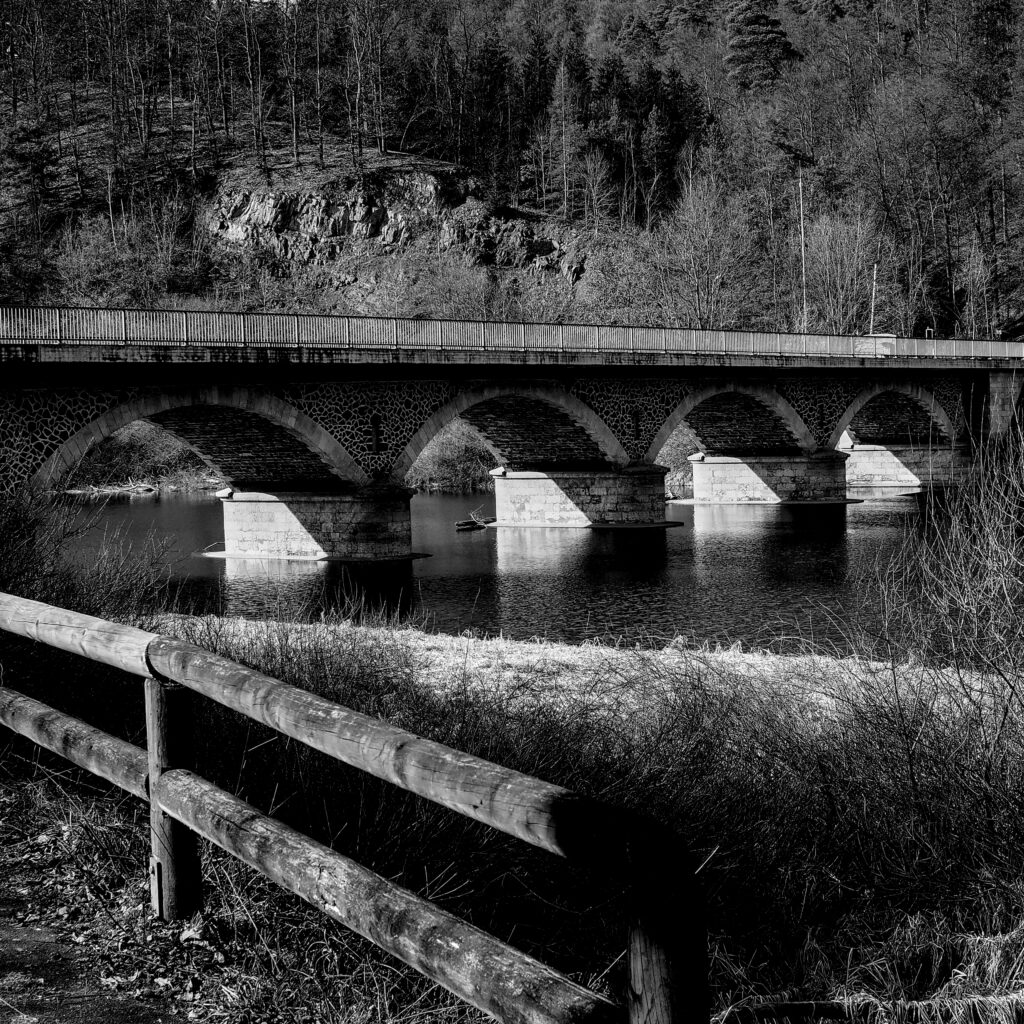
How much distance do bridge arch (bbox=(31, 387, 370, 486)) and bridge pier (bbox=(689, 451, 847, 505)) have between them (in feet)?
60.3

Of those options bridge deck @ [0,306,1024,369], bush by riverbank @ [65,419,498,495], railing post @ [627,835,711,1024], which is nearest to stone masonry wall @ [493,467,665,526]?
bridge deck @ [0,306,1024,369]

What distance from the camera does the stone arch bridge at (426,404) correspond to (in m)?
25.0

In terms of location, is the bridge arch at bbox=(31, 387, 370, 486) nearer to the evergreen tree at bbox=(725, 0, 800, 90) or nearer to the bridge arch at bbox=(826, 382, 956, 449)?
the bridge arch at bbox=(826, 382, 956, 449)

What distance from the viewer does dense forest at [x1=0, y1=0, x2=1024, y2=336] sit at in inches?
2655

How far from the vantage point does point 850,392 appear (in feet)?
147

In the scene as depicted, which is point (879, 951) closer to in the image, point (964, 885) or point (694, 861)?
point (964, 885)

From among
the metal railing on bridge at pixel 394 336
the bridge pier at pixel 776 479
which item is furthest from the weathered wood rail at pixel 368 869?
the bridge pier at pixel 776 479

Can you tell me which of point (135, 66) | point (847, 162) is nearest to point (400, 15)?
point (135, 66)

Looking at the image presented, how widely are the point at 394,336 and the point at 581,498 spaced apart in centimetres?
947

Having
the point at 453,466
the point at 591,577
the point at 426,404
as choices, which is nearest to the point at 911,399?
the point at 453,466

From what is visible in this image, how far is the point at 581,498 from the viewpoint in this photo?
38.3 metres

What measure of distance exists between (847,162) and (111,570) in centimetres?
6912

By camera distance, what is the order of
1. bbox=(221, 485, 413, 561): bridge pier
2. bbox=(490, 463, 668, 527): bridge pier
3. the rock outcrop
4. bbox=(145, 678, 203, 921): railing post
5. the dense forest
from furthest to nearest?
the rock outcrop, the dense forest, bbox=(490, 463, 668, 527): bridge pier, bbox=(221, 485, 413, 561): bridge pier, bbox=(145, 678, 203, 921): railing post

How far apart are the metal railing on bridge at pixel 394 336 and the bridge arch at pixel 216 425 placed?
123 cm
